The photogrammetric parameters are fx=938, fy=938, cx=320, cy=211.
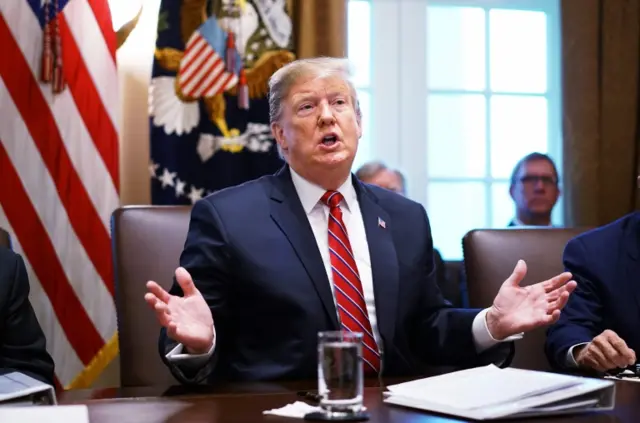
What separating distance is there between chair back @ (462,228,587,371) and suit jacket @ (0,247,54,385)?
1.10m

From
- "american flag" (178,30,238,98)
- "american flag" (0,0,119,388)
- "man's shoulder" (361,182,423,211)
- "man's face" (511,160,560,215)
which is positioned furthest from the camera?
"man's face" (511,160,560,215)

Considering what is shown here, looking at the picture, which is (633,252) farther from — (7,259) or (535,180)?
(535,180)

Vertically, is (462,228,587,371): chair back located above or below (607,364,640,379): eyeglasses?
above

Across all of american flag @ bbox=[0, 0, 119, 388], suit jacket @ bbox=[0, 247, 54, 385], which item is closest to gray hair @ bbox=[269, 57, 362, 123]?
suit jacket @ bbox=[0, 247, 54, 385]

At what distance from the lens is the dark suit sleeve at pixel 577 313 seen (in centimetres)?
231

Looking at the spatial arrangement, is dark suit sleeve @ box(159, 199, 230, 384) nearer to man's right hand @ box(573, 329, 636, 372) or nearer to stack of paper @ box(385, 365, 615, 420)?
stack of paper @ box(385, 365, 615, 420)

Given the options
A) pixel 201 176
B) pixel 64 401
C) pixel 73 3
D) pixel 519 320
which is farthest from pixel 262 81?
pixel 64 401

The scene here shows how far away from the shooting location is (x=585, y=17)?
4.57 m

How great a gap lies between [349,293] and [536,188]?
230 cm

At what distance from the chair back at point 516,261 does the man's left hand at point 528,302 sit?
1.38 ft

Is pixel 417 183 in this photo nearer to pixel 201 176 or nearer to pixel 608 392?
pixel 201 176

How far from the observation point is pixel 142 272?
93.7 inches

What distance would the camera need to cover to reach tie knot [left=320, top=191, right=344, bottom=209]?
2.40 metres

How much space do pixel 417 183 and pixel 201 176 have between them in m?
1.17
